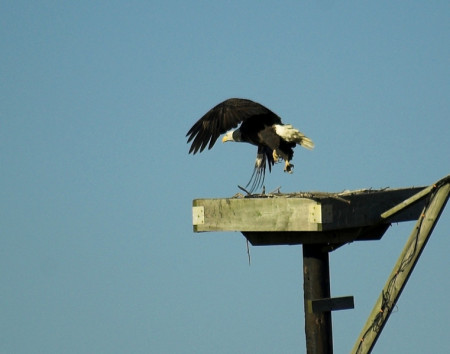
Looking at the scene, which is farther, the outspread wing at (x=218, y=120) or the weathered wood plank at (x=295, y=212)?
the outspread wing at (x=218, y=120)

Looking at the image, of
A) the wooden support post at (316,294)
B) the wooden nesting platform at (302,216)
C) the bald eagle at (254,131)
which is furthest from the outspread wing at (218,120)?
the wooden support post at (316,294)

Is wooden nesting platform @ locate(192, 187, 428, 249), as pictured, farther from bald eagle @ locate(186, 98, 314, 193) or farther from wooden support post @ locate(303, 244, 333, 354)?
bald eagle @ locate(186, 98, 314, 193)

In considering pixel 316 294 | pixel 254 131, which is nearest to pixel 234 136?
pixel 254 131

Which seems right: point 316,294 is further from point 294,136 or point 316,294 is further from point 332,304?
point 294,136

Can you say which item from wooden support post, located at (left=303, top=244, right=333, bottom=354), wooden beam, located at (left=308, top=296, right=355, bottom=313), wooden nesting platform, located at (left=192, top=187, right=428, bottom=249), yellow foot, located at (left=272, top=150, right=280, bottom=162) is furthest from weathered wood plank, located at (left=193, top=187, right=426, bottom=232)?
yellow foot, located at (left=272, top=150, right=280, bottom=162)

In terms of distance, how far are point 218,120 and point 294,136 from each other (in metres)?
0.96

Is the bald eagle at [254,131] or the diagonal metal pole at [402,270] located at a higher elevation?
the bald eagle at [254,131]

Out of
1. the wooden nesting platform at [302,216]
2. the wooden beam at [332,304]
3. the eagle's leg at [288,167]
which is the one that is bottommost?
the wooden beam at [332,304]

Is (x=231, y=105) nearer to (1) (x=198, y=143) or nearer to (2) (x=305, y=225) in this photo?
(1) (x=198, y=143)

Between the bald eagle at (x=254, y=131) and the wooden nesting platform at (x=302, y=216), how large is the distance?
2651 millimetres

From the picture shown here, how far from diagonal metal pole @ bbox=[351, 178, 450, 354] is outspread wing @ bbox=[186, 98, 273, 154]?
11.3 feet

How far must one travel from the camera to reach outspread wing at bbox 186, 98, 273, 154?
831cm

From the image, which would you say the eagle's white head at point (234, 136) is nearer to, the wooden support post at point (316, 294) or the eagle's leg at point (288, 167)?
the eagle's leg at point (288, 167)

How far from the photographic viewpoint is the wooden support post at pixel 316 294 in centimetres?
536
